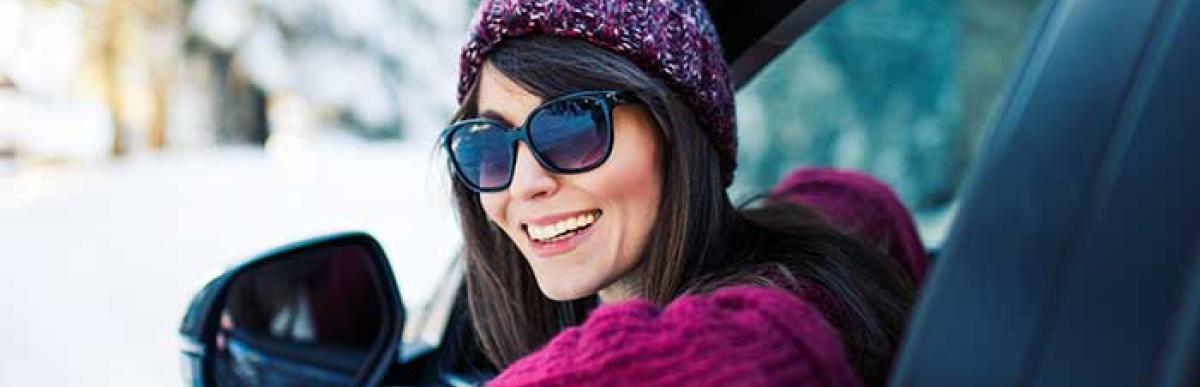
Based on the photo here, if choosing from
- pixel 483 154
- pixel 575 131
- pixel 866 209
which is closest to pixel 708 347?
pixel 575 131

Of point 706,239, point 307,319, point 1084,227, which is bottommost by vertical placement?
point 307,319

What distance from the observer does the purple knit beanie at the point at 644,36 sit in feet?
5.31

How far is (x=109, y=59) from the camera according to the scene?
829 cm

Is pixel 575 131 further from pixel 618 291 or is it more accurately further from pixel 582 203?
pixel 618 291

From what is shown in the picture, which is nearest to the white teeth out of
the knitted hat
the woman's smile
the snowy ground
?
the woman's smile

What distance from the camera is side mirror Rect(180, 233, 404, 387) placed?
1825mm

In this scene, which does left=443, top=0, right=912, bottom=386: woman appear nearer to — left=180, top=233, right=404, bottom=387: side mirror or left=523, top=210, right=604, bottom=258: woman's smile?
left=523, top=210, right=604, bottom=258: woman's smile

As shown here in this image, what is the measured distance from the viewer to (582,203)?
65.3 inches

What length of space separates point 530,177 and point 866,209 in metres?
0.88

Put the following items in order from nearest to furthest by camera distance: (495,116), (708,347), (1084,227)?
(1084,227) < (708,347) < (495,116)

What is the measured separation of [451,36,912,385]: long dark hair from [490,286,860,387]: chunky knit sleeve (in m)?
0.31

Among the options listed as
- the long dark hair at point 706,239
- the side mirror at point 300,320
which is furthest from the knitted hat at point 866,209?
the side mirror at point 300,320

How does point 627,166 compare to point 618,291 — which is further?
point 618,291

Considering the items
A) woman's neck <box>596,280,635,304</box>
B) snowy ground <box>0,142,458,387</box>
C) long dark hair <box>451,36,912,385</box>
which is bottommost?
snowy ground <box>0,142,458,387</box>
